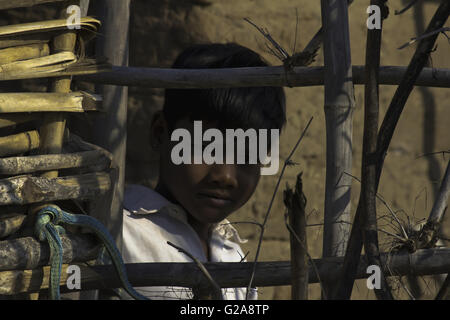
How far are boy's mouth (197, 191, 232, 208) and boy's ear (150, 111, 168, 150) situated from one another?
0.26 meters

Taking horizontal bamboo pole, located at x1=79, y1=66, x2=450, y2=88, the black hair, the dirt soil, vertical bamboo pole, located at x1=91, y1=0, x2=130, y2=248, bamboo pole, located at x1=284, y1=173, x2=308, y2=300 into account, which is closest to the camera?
bamboo pole, located at x1=284, y1=173, x2=308, y2=300

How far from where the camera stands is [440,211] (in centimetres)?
131

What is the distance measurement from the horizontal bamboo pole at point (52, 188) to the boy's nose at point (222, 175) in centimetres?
51

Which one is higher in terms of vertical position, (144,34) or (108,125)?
(144,34)

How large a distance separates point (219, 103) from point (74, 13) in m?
0.66

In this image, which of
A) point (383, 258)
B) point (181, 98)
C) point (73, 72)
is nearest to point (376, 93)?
point (383, 258)

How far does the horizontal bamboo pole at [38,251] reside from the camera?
116cm

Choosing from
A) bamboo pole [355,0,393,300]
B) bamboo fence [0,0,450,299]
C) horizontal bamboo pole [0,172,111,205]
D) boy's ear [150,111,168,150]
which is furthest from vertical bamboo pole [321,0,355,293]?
boy's ear [150,111,168,150]

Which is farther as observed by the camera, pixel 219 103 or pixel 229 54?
pixel 229 54

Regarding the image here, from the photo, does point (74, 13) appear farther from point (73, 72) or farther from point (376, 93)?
point (376, 93)

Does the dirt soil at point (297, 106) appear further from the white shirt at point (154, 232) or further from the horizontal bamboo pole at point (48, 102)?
the horizontal bamboo pole at point (48, 102)

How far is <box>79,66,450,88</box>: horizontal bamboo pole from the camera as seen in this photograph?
56.6 inches

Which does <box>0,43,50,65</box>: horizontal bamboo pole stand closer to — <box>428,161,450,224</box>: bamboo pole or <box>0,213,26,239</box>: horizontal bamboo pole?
<box>0,213,26,239</box>: horizontal bamboo pole

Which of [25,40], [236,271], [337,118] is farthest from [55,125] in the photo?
[337,118]
